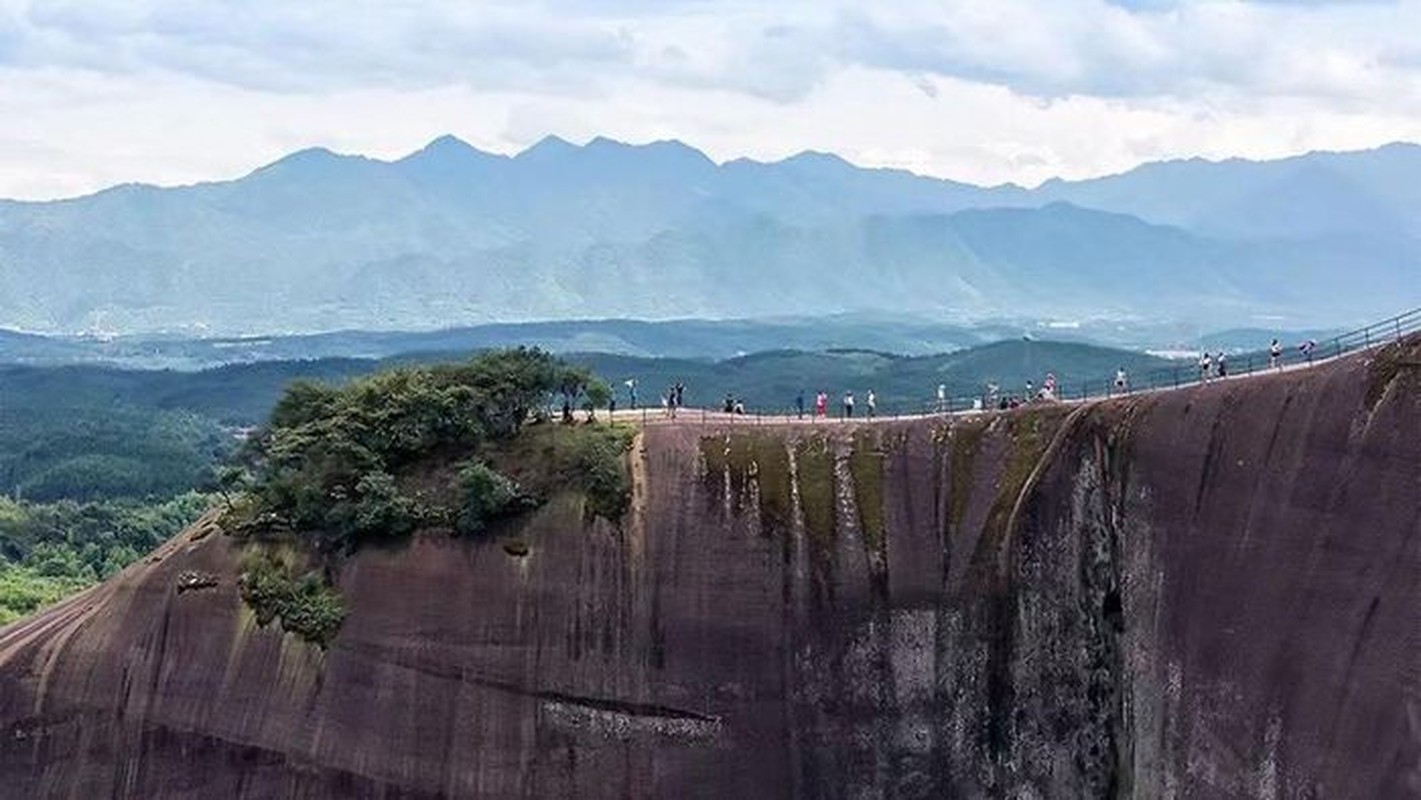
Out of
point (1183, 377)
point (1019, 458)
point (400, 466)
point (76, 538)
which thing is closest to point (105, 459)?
point (76, 538)

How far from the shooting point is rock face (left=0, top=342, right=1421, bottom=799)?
133ft

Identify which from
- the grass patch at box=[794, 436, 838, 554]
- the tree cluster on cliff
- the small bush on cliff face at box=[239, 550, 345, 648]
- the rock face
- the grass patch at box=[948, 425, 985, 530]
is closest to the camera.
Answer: the rock face

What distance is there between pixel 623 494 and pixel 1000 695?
1297cm

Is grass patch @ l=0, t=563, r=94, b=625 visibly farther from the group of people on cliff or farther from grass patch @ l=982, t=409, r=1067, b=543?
grass patch @ l=982, t=409, r=1067, b=543

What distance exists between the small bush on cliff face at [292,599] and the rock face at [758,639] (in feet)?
1.54

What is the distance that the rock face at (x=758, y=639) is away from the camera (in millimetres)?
40531

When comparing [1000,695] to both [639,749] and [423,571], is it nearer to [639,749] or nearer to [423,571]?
[639,749]

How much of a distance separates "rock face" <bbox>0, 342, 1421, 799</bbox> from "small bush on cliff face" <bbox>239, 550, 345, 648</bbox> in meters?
0.47

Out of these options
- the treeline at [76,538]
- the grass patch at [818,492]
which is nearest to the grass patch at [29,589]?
the treeline at [76,538]

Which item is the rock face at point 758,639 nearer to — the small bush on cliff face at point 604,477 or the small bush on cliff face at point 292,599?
the small bush on cliff face at point 292,599

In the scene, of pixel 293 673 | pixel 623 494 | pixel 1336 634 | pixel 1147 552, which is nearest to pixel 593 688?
pixel 623 494

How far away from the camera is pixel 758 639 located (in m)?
45.7

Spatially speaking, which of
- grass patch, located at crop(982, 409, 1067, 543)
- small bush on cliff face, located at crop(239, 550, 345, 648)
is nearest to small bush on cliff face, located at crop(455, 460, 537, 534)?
small bush on cliff face, located at crop(239, 550, 345, 648)

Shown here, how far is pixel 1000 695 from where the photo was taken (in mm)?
43500
